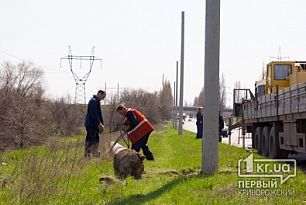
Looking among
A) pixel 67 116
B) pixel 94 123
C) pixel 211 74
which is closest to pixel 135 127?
pixel 94 123

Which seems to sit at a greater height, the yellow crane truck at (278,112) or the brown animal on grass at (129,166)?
the yellow crane truck at (278,112)

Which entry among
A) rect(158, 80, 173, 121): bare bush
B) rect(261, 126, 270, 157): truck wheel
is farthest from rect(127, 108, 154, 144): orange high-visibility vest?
rect(158, 80, 173, 121): bare bush

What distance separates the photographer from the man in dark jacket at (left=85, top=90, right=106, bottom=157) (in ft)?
52.7

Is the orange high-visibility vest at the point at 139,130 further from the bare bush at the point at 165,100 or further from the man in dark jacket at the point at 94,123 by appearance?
the bare bush at the point at 165,100

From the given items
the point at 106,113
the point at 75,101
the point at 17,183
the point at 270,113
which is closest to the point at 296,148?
the point at 270,113

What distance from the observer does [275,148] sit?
750 inches

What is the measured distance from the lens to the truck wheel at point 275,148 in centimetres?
1881

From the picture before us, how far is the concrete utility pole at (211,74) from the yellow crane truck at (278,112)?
7.95ft

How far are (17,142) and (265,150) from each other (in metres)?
16.8

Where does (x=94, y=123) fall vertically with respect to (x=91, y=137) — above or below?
above

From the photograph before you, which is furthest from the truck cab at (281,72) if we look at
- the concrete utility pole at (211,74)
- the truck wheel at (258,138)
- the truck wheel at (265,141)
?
the concrete utility pole at (211,74)

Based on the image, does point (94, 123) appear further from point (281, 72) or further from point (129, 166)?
point (281, 72)

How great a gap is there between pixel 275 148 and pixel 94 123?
244 inches

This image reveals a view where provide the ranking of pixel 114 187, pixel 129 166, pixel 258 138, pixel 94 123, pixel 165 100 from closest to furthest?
pixel 114 187
pixel 129 166
pixel 94 123
pixel 258 138
pixel 165 100
